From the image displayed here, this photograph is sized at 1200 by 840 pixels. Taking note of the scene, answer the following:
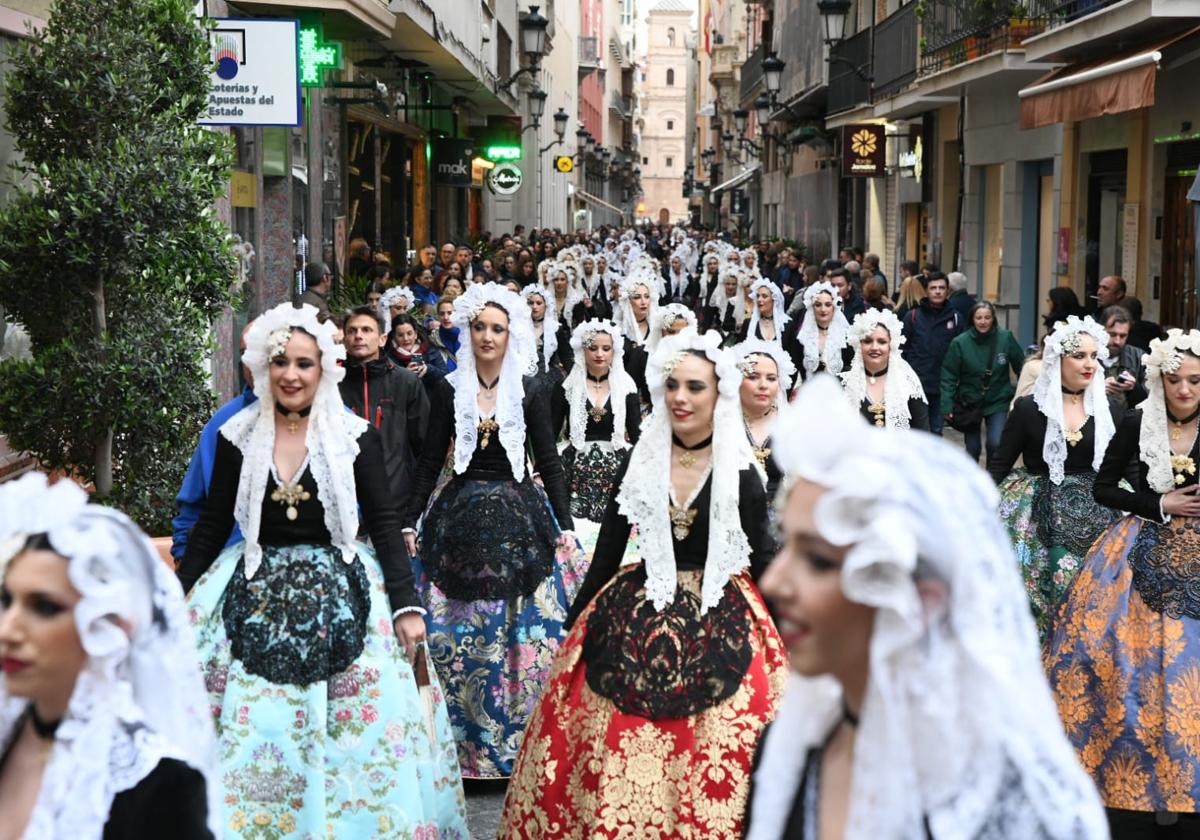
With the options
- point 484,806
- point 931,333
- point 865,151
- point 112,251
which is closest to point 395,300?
point 112,251

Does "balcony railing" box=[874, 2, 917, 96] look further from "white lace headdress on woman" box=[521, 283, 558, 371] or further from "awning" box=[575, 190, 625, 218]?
"awning" box=[575, 190, 625, 218]

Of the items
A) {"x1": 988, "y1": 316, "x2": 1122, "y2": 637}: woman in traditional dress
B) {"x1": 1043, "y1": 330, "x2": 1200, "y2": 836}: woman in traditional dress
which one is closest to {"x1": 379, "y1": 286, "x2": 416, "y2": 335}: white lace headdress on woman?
{"x1": 988, "y1": 316, "x2": 1122, "y2": 637}: woman in traditional dress

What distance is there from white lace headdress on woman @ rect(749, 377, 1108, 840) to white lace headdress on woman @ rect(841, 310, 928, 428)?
26.5ft

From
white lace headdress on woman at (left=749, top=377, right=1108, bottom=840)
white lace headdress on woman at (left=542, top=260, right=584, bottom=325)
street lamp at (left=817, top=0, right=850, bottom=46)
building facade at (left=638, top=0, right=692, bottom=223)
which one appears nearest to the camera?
white lace headdress on woman at (left=749, top=377, right=1108, bottom=840)

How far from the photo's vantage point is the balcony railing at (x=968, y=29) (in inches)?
892

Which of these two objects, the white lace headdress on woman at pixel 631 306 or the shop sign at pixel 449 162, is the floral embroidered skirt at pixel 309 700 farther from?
the shop sign at pixel 449 162

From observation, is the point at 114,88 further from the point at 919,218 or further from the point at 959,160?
the point at 919,218

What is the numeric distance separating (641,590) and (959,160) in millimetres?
25232

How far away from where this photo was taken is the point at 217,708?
6227mm

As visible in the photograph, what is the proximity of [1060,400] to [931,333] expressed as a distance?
7.70 m

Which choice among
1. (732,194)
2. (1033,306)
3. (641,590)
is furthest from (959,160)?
(732,194)

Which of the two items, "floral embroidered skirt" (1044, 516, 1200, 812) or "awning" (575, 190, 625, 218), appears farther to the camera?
"awning" (575, 190, 625, 218)

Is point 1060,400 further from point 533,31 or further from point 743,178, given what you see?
point 743,178

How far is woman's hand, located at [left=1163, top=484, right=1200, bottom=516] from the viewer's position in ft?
24.8
